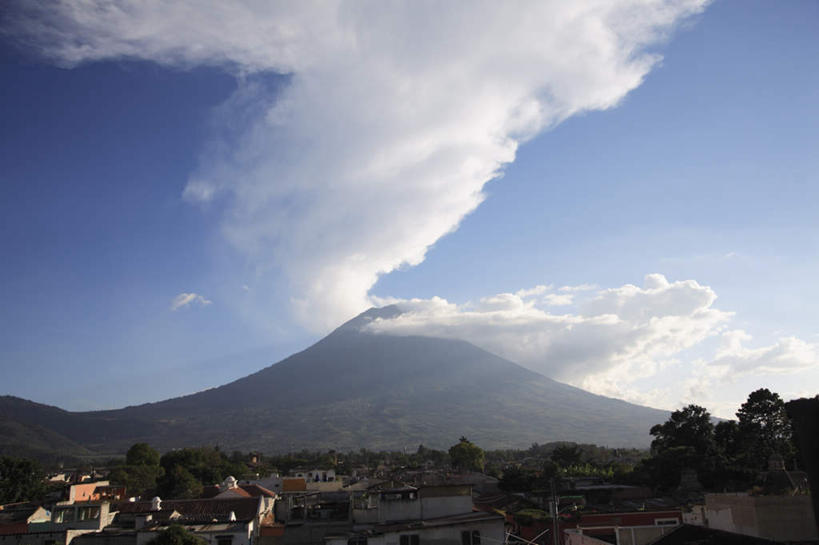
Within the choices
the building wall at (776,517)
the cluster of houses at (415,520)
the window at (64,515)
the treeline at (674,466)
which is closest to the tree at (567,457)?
the treeline at (674,466)

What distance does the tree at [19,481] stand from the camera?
1838 inches

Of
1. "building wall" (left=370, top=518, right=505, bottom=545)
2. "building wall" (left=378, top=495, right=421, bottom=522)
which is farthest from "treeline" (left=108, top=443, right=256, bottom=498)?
"building wall" (left=370, top=518, right=505, bottom=545)

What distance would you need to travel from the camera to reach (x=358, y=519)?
2950cm

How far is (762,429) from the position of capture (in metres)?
Answer: 46.6

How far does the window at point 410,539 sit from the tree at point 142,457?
48.7 metres

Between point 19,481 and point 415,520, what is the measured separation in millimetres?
39581

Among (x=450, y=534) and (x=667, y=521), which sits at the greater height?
(x=450, y=534)

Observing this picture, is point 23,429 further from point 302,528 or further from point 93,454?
point 302,528

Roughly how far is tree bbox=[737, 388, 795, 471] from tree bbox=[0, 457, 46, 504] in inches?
2222

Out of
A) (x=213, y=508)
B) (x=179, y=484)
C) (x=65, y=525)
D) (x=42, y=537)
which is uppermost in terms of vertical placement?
(x=213, y=508)

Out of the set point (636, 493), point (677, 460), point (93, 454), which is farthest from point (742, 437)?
point (93, 454)

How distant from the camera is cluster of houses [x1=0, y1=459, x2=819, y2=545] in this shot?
16.0 metres

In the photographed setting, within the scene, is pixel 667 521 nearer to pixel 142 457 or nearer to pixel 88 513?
pixel 88 513

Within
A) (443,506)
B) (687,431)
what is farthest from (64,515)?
(687,431)
